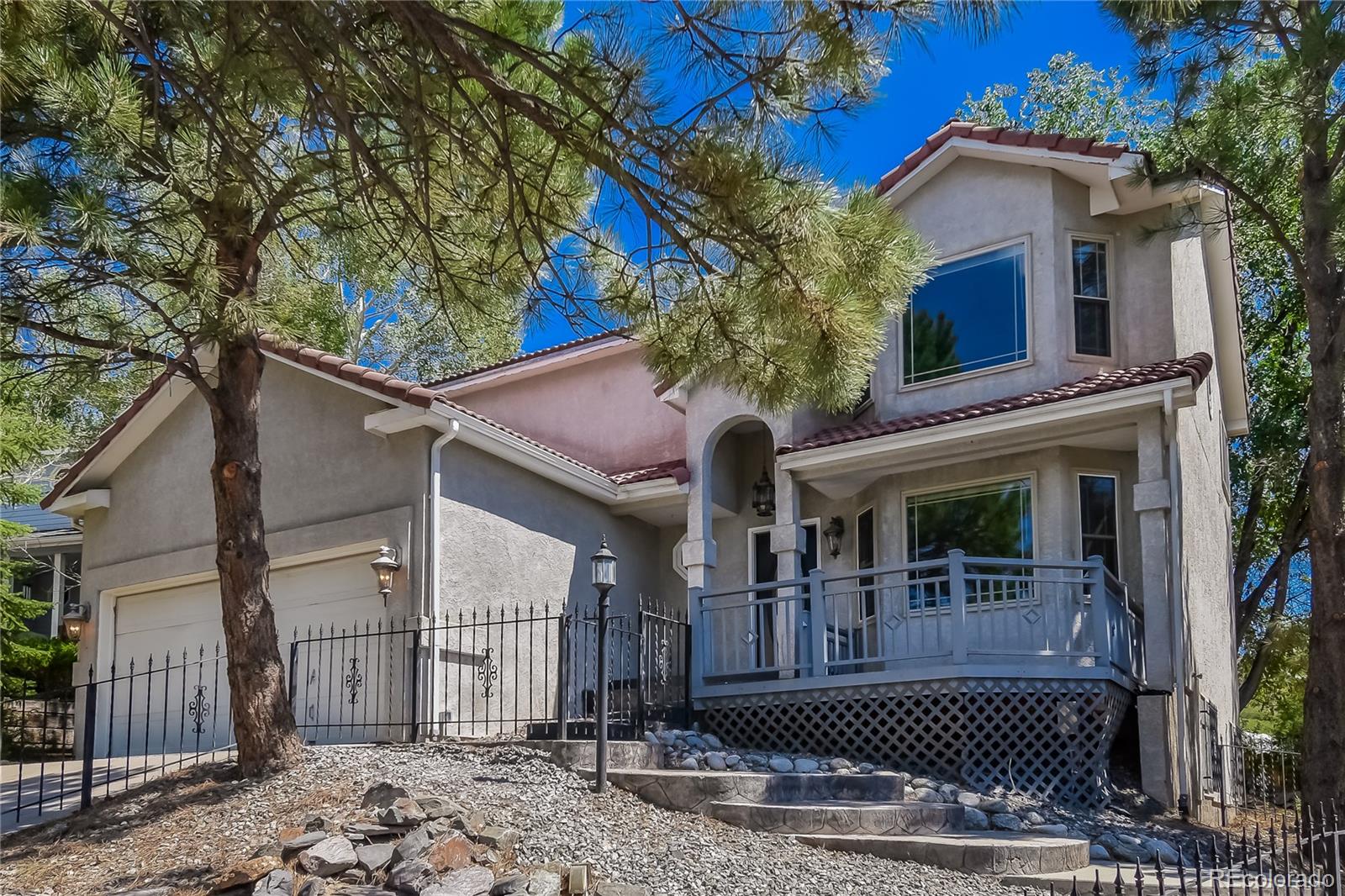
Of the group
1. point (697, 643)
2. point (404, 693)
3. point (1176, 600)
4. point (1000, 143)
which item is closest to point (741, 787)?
point (697, 643)

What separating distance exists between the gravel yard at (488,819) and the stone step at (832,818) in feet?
0.61

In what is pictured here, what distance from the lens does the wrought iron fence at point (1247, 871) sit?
6.27 meters

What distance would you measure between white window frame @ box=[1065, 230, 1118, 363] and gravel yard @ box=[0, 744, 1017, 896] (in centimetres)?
729

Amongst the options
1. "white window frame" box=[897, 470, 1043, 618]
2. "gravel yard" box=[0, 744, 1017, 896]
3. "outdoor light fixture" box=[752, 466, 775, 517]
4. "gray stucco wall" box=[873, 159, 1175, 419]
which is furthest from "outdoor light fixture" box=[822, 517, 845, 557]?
"gravel yard" box=[0, 744, 1017, 896]

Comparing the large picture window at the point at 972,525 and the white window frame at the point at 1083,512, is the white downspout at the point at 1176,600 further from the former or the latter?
the large picture window at the point at 972,525

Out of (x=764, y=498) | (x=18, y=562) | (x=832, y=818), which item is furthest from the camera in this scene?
(x=18, y=562)

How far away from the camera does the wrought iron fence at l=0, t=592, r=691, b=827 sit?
1184 centimetres

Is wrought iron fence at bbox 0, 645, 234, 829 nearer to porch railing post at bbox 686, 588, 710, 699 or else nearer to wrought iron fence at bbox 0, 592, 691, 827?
wrought iron fence at bbox 0, 592, 691, 827

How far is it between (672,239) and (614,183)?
20.1 inches

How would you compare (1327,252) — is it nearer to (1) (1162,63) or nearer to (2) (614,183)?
Result: (1) (1162,63)

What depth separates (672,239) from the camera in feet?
23.4

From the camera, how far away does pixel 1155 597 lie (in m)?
12.7

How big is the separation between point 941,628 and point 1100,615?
1.50 m

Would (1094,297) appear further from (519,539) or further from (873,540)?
(519,539)
